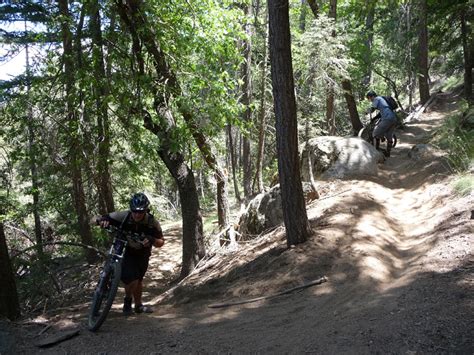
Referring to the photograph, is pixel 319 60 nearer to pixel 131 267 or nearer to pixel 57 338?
pixel 131 267

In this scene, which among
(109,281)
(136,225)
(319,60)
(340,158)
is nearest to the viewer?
(109,281)

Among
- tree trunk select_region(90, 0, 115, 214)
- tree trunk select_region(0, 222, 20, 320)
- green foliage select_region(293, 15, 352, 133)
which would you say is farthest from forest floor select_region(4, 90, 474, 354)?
green foliage select_region(293, 15, 352, 133)

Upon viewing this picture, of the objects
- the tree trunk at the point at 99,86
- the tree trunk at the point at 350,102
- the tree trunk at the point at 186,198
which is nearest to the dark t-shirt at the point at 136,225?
the tree trunk at the point at 99,86

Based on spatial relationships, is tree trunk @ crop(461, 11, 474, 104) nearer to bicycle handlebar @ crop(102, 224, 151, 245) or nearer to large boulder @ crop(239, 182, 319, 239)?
large boulder @ crop(239, 182, 319, 239)

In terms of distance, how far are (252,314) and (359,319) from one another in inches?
64.2

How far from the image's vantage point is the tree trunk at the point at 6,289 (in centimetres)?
566

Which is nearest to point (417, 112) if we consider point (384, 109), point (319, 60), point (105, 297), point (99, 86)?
point (384, 109)

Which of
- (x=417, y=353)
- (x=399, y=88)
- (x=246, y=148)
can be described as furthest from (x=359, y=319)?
(x=399, y=88)

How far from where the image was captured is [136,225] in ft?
19.4

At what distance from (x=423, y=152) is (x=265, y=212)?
529cm

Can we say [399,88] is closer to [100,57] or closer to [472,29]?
[472,29]

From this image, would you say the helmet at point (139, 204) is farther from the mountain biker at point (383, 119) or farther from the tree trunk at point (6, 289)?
the mountain biker at point (383, 119)

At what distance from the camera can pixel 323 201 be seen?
31.5ft

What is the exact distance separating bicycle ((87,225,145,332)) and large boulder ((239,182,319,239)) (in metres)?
5.13
